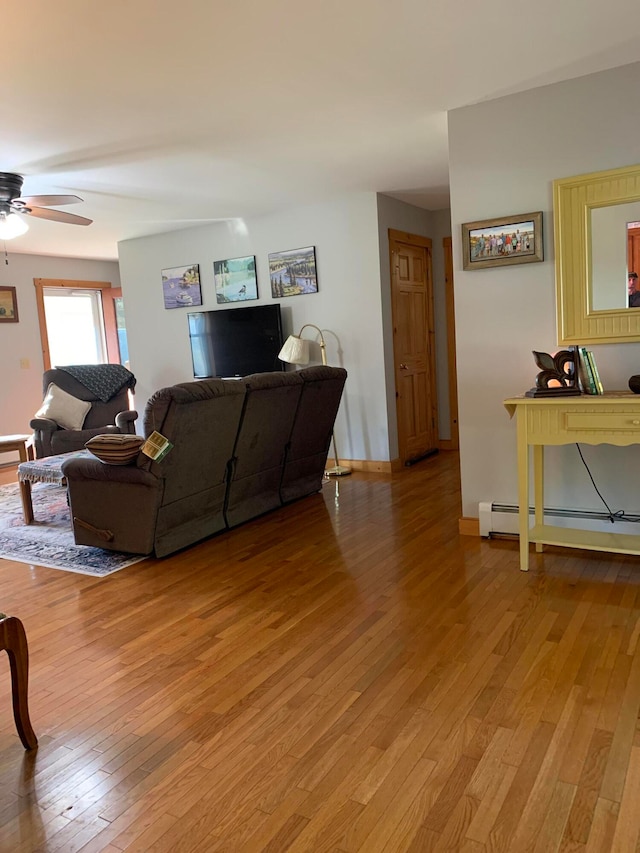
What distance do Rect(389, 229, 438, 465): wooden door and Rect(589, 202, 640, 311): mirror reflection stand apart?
2.59 meters

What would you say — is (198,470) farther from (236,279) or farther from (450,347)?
(450,347)

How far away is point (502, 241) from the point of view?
3529 mm

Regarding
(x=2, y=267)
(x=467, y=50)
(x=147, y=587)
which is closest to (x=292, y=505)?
(x=147, y=587)

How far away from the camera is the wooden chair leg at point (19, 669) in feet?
6.17

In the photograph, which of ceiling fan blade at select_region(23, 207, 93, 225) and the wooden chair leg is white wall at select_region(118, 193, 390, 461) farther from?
the wooden chair leg

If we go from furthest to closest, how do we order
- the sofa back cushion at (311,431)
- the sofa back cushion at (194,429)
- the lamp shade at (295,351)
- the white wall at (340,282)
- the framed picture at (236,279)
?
1. the framed picture at (236,279)
2. the lamp shade at (295,351)
3. the white wall at (340,282)
4. the sofa back cushion at (311,431)
5. the sofa back cushion at (194,429)

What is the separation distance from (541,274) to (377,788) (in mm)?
2700

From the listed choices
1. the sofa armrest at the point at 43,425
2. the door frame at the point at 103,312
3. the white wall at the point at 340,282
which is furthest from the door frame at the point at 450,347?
the door frame at the point at 103,312

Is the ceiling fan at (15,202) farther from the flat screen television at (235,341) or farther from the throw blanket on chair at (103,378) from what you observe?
the throw blanket on chair at (103,378)

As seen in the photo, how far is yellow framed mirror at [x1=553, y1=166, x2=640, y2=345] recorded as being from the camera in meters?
3.22

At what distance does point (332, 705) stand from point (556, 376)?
193cm

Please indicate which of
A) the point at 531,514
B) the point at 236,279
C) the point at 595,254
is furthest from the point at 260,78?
the point at 236,279

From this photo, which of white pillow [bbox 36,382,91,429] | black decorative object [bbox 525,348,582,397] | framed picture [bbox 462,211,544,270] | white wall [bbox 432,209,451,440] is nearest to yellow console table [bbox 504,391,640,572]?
black decorative object [bbox 525,348,582,397]

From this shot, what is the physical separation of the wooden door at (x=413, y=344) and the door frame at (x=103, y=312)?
169 inches
